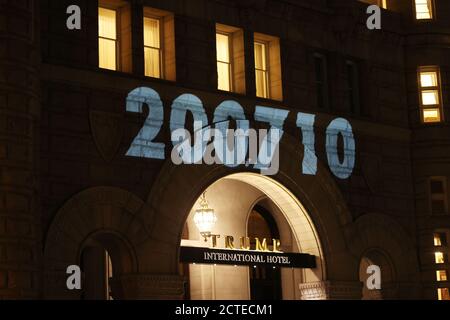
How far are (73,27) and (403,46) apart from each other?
13520 millimetres

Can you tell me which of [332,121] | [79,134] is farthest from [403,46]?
[79,134]

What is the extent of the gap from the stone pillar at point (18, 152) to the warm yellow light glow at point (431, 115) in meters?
15.4

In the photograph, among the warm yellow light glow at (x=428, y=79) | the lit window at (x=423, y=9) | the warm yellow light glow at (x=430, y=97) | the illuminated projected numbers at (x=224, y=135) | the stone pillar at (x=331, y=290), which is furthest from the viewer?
the lit window at (x=423, y=9)

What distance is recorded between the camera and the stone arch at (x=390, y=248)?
33531 millimetres

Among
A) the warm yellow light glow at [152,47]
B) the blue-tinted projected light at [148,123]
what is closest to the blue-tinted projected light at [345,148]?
the warm yellow light glow at [152,47]

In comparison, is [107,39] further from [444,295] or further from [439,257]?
[444,295]

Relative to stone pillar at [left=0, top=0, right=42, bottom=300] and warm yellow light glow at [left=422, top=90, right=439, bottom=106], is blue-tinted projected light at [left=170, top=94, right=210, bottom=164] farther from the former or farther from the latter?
warm yellow light glow at [left=422, top=90, right=439, bottom=106]

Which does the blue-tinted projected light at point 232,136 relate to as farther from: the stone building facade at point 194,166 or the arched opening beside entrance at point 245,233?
the arched opening beside entrance at point 245,233

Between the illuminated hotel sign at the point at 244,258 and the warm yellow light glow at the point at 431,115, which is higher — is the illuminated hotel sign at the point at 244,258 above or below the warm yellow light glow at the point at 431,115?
below

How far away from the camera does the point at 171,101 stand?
2950 cm

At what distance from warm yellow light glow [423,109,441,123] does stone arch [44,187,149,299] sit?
1262 centimetres

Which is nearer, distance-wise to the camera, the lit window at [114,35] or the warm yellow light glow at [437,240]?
the lit window at [114,35]

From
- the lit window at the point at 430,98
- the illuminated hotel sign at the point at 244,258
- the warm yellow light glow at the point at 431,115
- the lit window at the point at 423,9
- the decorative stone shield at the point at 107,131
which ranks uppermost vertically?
the lit window at the point at 423,9
